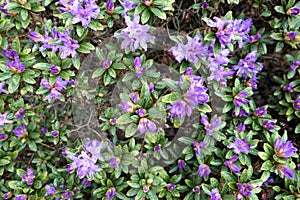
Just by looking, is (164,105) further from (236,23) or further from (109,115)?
(236,23)

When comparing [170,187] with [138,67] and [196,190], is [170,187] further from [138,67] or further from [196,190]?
[138,67]

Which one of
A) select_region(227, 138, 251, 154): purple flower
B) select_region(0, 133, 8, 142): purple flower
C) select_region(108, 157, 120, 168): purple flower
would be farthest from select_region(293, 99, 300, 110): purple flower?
select_region(0, 133, 8, 142): purple flower

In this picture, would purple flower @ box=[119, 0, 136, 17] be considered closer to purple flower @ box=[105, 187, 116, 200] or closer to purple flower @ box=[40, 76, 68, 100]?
purple flower @ box=[40, 76, 68, 100]

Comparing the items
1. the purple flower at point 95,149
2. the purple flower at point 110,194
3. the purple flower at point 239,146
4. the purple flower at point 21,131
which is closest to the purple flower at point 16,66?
the purple flower at point 21,131

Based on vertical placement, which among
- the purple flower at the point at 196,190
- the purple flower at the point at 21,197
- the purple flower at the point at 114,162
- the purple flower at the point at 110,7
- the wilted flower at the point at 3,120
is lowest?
the purple flower at the point at 21,197

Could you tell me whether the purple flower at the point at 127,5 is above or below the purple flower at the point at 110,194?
above

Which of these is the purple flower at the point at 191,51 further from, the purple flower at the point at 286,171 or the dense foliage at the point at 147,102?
the purple flower at the point at 286,171

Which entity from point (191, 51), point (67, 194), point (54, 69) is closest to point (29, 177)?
point (67, 194)
